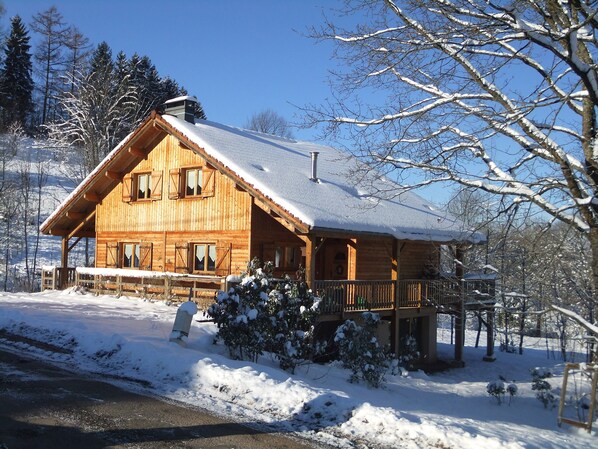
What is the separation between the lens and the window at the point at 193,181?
2236 centimetres

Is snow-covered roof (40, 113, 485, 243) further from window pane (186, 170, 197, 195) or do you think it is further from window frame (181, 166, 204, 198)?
window pane (186, 170, 197, 195)

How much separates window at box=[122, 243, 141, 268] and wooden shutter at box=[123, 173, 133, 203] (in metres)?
1.93

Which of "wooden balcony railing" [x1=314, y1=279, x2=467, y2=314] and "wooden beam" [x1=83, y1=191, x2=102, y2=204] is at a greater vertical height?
"wooden beam" [x1=83, y1=191, x2=102, y2=204]

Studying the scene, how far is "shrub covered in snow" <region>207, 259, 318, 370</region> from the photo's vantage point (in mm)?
12711

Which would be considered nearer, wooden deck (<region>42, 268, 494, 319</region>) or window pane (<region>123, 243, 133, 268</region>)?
wooden deck (<region>42, 268, 494, 319</region>)

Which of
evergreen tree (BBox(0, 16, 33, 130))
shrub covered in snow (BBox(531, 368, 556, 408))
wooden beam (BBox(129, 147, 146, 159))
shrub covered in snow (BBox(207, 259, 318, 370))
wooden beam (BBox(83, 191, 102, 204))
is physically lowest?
shrub covered in snow (BBox(531, 368, 556, 408))

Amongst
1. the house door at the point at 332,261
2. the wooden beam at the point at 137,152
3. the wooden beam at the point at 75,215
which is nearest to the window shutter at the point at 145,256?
the wooden beam at the point at 137,152

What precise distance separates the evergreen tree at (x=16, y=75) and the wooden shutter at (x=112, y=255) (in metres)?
39.2

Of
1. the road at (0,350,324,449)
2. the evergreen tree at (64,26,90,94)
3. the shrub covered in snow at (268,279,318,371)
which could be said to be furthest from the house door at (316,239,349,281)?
the evergreen tree at (64,26,90,94)

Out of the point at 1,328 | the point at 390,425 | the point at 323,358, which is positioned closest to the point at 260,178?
the point at 323,358

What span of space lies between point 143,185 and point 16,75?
44608 millimetres

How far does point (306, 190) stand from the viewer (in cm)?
1981

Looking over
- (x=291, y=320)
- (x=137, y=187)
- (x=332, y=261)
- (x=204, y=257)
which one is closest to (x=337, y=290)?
(x=291, y=320)

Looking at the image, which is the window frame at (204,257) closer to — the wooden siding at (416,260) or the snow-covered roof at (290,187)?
the snow-covered roof at (290,187)
